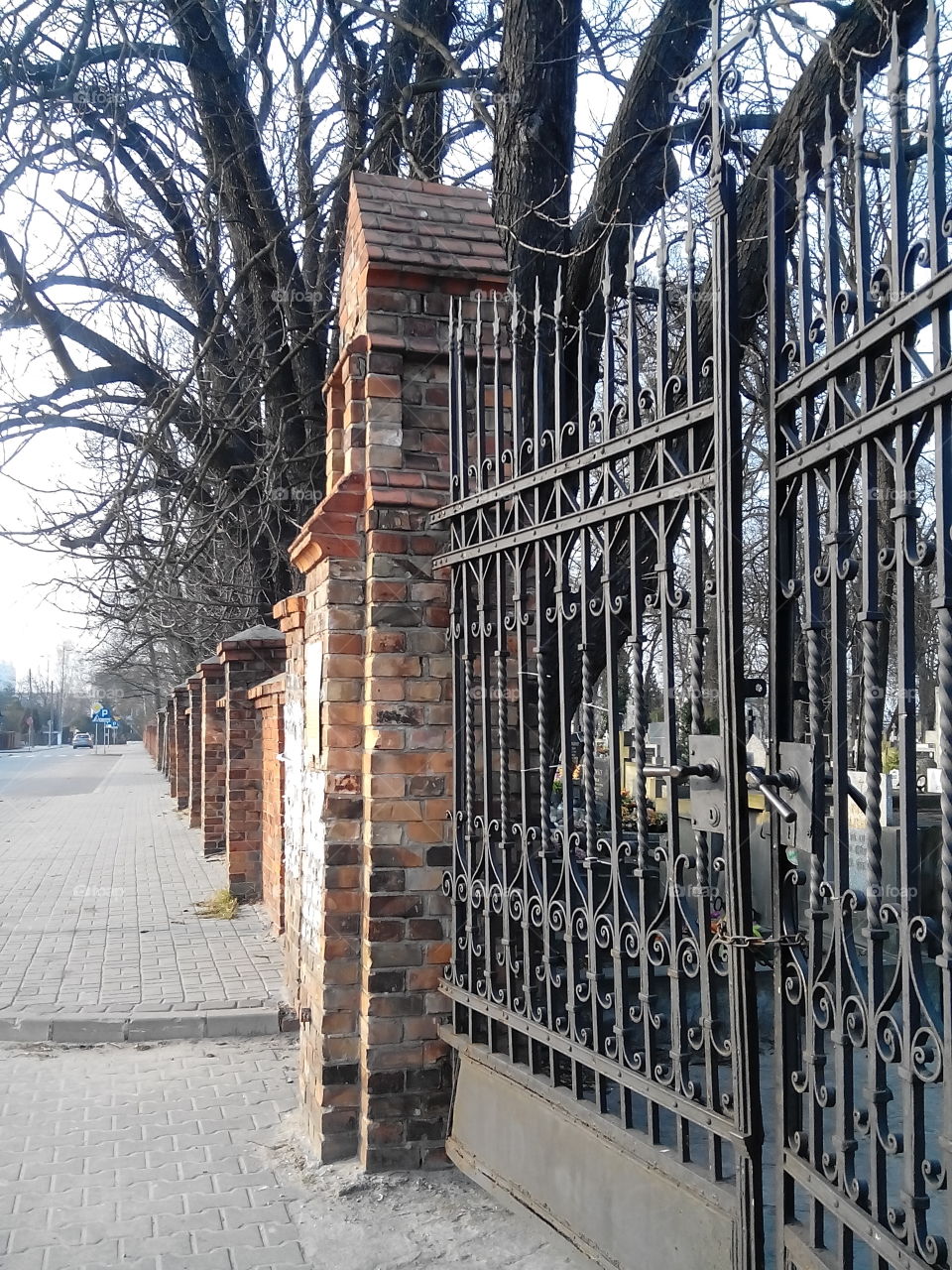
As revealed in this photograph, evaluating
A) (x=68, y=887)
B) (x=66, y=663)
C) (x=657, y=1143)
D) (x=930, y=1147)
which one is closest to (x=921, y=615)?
(x=930, y=1147)

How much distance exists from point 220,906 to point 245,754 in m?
1.75

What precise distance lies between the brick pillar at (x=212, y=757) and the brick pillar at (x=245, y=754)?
231cm

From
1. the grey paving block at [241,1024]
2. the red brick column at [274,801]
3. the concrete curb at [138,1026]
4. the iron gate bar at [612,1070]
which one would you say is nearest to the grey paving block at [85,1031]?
the concrete curb at [138,1026]

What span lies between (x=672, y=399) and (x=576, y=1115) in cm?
192

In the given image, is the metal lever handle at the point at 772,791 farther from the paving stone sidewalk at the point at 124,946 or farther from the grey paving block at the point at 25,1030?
the grey paving block at the point at 25,1030

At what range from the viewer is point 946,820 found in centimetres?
191

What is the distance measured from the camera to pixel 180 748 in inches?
845

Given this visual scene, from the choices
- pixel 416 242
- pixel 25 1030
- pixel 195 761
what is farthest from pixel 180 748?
pixel 416 242

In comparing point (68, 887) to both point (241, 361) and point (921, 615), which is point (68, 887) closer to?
point (241, 361)

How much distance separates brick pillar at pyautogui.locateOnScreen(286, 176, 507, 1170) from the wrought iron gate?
18cm

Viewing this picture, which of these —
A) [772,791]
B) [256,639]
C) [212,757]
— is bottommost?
[212,757]

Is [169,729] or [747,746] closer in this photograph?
[747,746]

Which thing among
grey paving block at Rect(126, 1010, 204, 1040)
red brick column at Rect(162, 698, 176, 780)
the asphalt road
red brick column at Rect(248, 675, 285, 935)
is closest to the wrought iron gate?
grey paving block at Rect(126, 1010, 204, 1040)

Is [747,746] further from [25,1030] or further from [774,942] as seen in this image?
[25,1030]
